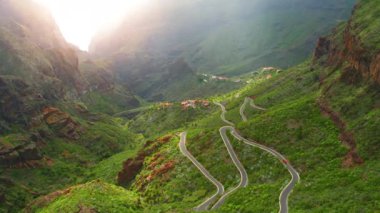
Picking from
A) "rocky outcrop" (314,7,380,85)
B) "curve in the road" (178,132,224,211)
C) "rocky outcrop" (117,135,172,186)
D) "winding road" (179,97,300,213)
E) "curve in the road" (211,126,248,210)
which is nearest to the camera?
"winding road" (179,97,300,213)

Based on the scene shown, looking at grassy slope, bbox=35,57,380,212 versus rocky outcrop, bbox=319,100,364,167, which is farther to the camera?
rocky outcrop, bbox=319,100,364,167

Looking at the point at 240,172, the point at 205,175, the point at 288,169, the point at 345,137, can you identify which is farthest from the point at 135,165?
the point at 345,137

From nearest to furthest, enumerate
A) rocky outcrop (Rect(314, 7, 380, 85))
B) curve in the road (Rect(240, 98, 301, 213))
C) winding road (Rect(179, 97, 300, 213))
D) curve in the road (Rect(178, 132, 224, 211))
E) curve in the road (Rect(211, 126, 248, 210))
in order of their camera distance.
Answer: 1. curve in the road (Rect(240, 98, 301, 213))
2. winding road (Rect(179, 97, 300, 213))
3. curve in the road (Rect(211, 126, 248, 210))
4. curve in the road (Rect(178, 132, 224, 211))
5. rocky outcrop (Rect(314, 7, 380, 85))

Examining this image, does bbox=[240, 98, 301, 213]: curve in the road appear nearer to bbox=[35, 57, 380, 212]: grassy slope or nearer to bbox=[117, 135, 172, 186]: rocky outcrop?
bbox=[35, 57, 380, 212]: grassy slope

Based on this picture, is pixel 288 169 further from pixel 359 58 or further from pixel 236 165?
pixel 359 58

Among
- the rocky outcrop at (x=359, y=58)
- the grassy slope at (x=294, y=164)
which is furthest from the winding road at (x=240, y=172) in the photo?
the rocky outcrop at (x=359, y=58)

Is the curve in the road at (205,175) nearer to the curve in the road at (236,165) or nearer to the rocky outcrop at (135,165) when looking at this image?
the curve in the road at (236,165)

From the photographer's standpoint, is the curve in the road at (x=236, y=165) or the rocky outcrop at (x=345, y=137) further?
the curve in the road at (x=236, y=165)

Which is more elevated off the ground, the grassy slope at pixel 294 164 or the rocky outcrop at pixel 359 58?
the rocky outcrop at pixel 359 58

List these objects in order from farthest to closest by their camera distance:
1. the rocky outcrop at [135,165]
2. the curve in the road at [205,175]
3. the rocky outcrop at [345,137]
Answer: the rocky outcrop at [135,165], the curve in the road at [205,175], the rocky outcrop at [345,137]

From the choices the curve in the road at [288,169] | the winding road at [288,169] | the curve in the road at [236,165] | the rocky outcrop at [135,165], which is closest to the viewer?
the curve in the road at [288,169]

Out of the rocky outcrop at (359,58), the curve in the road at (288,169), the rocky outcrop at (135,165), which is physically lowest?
the curve in the road at (288,169)

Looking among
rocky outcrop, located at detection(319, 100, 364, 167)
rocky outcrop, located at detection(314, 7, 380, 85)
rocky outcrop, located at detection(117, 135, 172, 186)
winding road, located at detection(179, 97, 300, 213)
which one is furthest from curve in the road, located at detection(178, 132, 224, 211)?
rocky outcrop, located at detection(314, 7, 380, 85)

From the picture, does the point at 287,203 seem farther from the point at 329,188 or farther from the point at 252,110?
the point at 252,110
